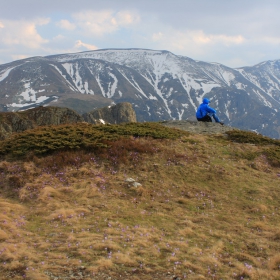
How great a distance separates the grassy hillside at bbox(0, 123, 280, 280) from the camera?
802 centimetres

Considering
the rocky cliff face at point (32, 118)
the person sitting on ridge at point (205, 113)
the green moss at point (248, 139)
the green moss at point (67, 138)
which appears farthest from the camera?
the rocky cliff face at point (32, 118)

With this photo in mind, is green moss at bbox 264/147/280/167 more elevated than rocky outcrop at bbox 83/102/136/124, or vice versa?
rocky outcrop at bbox 83/102/136/124

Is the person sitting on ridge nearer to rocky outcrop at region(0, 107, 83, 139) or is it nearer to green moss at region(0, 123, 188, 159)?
green moss at region(0, 123, 188, 159)

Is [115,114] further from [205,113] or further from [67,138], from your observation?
[67,138]

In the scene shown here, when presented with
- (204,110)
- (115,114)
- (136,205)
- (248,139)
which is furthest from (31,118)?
(115,114)

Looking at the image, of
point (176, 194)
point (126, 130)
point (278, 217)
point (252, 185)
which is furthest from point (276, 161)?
point (126, 130)

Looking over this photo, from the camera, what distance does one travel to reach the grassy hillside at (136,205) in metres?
8.02

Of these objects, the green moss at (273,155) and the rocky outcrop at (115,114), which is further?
the rocky outcrop at (115,114)

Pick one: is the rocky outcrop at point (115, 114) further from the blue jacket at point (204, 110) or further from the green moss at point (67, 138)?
the green moss at point (67, 138)

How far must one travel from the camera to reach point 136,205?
1261 cm

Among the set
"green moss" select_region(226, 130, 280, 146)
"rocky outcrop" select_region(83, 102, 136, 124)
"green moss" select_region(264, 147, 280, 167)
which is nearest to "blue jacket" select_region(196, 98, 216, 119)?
"green moss" select_region(226, 130, 280, 146)

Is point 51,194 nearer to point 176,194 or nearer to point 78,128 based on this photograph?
point 176,194

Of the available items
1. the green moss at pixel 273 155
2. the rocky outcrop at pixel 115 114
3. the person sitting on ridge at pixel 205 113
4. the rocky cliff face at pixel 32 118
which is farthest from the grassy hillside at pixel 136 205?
the rocky outcrop at pixel 115 114

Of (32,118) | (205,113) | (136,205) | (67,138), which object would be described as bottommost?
(136,205)
